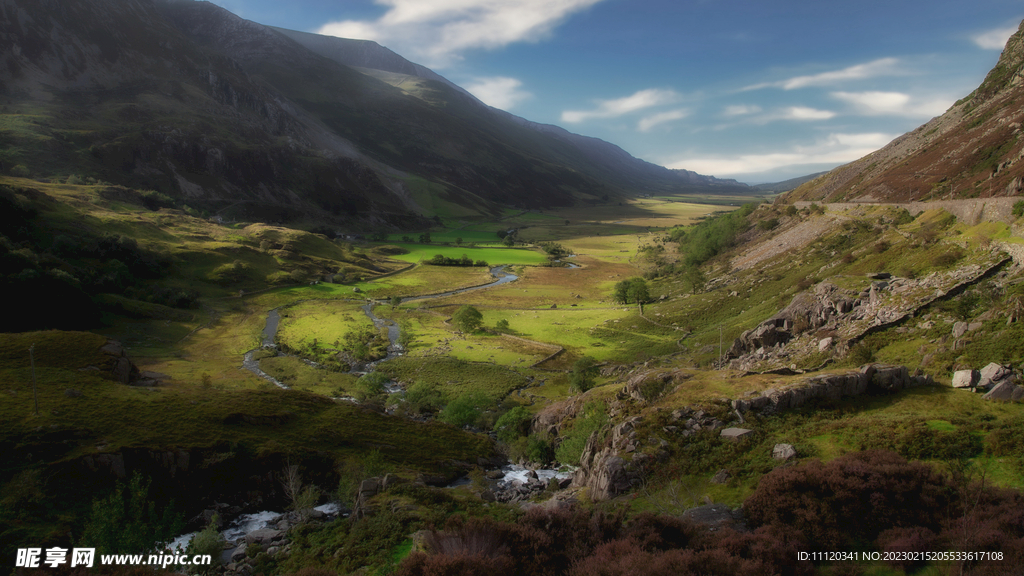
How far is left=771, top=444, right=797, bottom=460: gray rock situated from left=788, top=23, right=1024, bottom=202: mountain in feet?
125

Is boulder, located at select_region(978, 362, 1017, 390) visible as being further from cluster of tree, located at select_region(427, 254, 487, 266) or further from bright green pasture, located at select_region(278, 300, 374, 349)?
cluster of tree, located at select_region(427, 254, 487, 266)

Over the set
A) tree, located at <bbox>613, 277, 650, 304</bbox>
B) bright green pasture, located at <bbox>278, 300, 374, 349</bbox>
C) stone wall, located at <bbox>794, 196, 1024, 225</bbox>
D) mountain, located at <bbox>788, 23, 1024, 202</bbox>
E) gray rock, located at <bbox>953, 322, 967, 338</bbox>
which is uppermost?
mountain, located at <bbox>788, 23, 1024, 202</bbox>

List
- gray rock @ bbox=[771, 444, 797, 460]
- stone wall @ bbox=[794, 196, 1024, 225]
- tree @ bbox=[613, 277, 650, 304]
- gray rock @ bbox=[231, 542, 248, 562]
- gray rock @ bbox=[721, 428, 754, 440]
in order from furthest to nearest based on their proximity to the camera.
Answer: tree @ bbox=[613, 277, 650, 304] < stone wall @ bbox=[794, 196, 1024, 225] < gray rock @ bbox=[721, 428, 754, 440] < gray rock @ bbox=[231, 542, 248, 562] < gray rock @ bbox=[771, 444, 797, 460]

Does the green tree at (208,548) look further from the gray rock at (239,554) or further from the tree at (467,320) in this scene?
the tree at (467,320)

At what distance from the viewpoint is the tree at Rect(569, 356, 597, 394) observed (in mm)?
52031

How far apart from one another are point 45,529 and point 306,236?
468 ft

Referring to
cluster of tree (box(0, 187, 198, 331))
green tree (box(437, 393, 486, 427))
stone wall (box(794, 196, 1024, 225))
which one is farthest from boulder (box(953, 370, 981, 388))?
cluster of tree (box(0, 187, 198, 331))

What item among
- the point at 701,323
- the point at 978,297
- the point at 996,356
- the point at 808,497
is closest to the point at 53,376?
the point at 808,497

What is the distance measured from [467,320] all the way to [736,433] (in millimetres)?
63934

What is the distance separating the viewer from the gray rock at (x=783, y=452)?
20797 millimetres

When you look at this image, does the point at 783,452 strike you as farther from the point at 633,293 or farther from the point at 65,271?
the point at 65,271

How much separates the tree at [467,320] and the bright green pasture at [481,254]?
278ft

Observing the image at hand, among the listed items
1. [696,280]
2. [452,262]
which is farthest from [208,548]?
[452,262]

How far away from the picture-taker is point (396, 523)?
22375 millimetres
